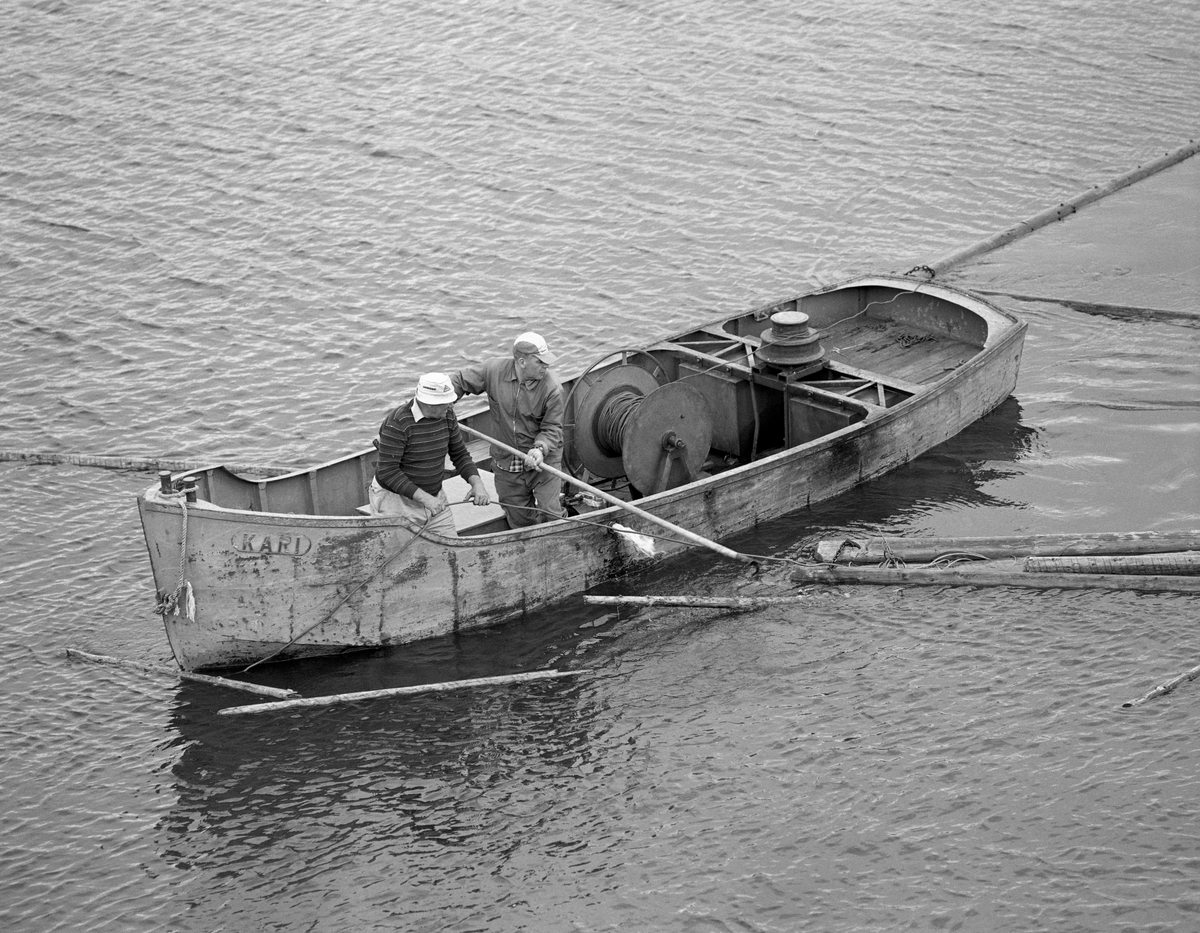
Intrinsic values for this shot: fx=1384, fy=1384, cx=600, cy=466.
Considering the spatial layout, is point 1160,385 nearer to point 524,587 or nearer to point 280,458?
point 524,587

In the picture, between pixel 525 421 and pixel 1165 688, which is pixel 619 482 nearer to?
pixel 525 421

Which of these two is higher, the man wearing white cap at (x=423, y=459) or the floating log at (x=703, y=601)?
the man wearing white cap at (x=423, y=459)

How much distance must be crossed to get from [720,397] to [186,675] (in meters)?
6.79

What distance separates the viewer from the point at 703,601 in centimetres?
1350

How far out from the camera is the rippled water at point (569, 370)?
35.2 ft

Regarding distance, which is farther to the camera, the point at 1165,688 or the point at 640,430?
the point at 640,430

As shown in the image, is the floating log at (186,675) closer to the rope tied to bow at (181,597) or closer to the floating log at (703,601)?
the rope tied to bow at (181,597)

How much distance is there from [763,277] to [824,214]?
2514 millimetres

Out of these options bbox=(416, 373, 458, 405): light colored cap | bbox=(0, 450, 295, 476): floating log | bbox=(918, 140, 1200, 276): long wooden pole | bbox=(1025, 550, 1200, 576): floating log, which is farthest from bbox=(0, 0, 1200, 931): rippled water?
bbox=(416, 373, 458, 405): light colored cap

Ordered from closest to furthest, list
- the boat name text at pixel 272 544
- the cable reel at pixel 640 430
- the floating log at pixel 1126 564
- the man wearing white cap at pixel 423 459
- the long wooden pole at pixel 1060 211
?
1. the boat name text at pixel 272 544
2. the man wearing white cap at pixel 423 459
3. the floating log at pixel 1126 564
4. the cable reel at pixel 640 430
5. the long wooden pole at pixel 1060 211

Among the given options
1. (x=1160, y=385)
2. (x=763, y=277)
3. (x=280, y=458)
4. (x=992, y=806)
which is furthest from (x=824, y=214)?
(x=992, y=806)

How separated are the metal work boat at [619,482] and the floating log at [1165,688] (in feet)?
14.1

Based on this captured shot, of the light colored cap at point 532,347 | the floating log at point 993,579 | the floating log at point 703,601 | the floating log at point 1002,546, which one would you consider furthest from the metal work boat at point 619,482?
the light colored cap at point 532,347

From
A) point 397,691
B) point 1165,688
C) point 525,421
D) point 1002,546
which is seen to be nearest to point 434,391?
point 525,421
